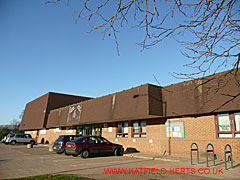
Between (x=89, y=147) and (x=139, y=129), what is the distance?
511 centimetres

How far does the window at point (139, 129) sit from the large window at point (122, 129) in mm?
1027

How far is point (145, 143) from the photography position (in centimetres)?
1655

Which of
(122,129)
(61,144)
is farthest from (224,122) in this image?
(61,144)

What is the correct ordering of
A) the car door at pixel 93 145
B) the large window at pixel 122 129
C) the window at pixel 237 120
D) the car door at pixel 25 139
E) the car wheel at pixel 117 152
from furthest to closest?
the car door at pixel 25 139 < the large window at pixel 122 129 < the car wheel at pixel 117 152 < the car door at pixel 93 145 < the window at pixel 237 120

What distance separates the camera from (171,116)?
14609mm

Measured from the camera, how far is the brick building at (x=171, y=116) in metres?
11.7

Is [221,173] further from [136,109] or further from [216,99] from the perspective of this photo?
[136,109]

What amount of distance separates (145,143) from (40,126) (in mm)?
23472

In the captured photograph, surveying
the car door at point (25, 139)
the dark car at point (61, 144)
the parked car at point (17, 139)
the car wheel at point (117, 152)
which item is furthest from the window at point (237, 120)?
the car door at point (25, 139)

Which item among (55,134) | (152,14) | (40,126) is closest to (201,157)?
(152,14)

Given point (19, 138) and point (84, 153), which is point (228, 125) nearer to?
point (84, 153)

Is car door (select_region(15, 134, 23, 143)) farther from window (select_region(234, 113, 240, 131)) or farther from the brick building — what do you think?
window (select_region(234, 113, 240, 131))

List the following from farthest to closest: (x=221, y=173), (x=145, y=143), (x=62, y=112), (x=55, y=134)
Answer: (x=55, y=134) < (x=62, y=112) < (x=145, y=143) < (x=221, y=173)

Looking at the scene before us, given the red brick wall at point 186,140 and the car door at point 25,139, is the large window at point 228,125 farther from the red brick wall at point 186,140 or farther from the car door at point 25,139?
the car door at point 25,139
